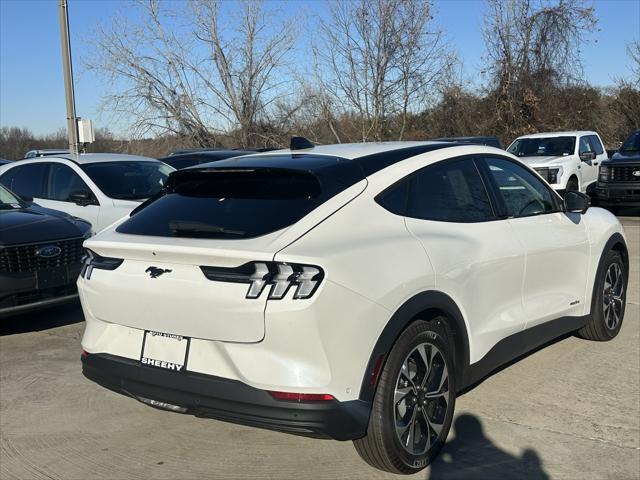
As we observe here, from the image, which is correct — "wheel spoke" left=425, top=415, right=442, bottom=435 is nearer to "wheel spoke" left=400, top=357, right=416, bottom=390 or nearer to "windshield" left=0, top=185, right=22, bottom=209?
"wheel spoke" left=400, top=357, right=416, bottom=390

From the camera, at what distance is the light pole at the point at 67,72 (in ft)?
43.7

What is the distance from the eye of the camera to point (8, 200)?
7.27 m

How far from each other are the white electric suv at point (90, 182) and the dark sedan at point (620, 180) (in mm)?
9753

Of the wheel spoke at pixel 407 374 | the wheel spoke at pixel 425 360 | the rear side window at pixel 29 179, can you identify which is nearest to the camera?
the wheel spoke at pixel 407 374

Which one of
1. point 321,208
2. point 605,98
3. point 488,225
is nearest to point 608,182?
point 488,225

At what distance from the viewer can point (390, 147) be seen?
161 inches

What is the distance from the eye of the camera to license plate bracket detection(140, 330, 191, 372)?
3.18 meters

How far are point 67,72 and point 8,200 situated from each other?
7.01 m

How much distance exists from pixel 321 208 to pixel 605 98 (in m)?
28.7

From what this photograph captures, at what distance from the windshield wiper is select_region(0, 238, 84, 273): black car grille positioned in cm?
311

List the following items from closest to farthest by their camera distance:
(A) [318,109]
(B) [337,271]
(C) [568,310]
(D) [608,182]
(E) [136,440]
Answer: (B) [337,271] → (E) [136,440] → (C) [568,310] → (D) [608,182] → (A) [318,109]

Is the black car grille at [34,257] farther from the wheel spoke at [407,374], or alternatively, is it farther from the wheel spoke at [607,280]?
the wheel spoke at [607,280]

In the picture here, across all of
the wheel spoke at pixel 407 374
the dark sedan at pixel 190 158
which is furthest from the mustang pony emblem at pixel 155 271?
the dark sedan at pixel 190 158

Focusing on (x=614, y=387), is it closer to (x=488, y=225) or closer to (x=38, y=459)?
(x=488, y=225)
